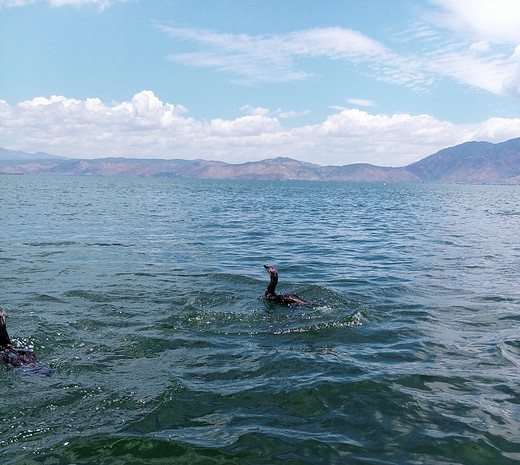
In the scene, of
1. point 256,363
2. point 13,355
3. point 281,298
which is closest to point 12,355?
point 13,355

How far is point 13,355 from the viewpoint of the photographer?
902cm

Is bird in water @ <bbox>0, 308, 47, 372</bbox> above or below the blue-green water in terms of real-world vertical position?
above

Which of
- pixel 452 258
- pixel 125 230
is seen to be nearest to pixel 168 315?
pixel 452 258

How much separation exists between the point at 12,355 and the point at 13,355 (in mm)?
18

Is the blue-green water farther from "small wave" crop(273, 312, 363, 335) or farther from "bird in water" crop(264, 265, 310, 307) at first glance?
"bird in water" crop(264, 265, 310, 307)

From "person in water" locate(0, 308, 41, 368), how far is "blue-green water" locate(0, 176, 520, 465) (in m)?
0.24

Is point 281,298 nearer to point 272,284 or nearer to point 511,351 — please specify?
point 272,284

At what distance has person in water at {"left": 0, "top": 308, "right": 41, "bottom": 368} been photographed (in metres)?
8.91

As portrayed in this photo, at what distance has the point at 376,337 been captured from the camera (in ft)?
37.7

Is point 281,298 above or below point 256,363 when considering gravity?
above

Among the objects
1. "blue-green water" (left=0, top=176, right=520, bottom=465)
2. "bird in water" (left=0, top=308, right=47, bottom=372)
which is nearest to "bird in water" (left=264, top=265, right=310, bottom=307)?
"blue-green water" (left=0, top=176, right=520, bottom=465)

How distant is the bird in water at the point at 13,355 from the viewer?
29.2ft

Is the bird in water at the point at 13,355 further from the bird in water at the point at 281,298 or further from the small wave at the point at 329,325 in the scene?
the bird in water at the point at 281,298

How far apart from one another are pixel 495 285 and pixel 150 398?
567 inches
